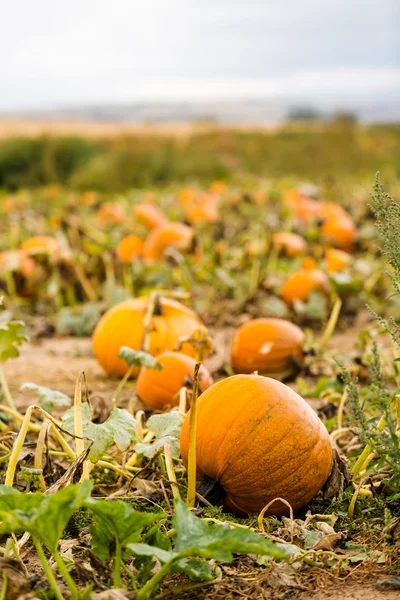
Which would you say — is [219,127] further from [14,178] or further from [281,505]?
[281,505]

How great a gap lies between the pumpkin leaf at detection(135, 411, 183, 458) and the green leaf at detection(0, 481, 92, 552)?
646 mm

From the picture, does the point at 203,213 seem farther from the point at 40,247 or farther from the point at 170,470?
the point at 170,470

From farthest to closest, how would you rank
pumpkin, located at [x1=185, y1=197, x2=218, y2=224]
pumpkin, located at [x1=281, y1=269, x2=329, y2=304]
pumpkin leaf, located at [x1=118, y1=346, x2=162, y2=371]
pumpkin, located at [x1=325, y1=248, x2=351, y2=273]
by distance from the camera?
pumpkin, located at [x1=185, y1=197, x2=218, y2=224] < pumpkin, located at [x1=325, y1=248, x2=351, y2=273] < pumpkin, located at [x1=281, y1=269, x2=329, y2=304] < pumpkin leaf, located at [x1=118, y1=346, x2=162, y2=371]

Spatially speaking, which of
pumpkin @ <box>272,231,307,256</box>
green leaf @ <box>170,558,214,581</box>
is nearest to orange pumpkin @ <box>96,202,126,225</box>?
pumpkin @ <box>272,231,307,256</box>

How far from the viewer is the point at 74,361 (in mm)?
4184

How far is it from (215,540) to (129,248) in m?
4.94

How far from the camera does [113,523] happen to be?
5.34 ft

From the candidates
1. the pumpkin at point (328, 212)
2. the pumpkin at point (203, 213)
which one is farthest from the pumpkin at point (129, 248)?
the pumpkin at point (328, 212)

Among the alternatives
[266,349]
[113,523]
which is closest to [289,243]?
[266,349]

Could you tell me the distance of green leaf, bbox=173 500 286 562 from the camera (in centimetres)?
150

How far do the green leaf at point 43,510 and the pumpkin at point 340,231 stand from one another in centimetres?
515

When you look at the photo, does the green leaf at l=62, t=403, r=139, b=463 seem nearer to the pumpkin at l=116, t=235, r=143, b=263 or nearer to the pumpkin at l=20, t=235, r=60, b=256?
the pumpkin at l=20, t=235, r=60, b=256

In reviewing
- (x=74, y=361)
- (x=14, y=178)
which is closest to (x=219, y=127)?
(x=14, y=178)

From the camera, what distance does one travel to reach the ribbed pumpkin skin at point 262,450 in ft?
6.95
